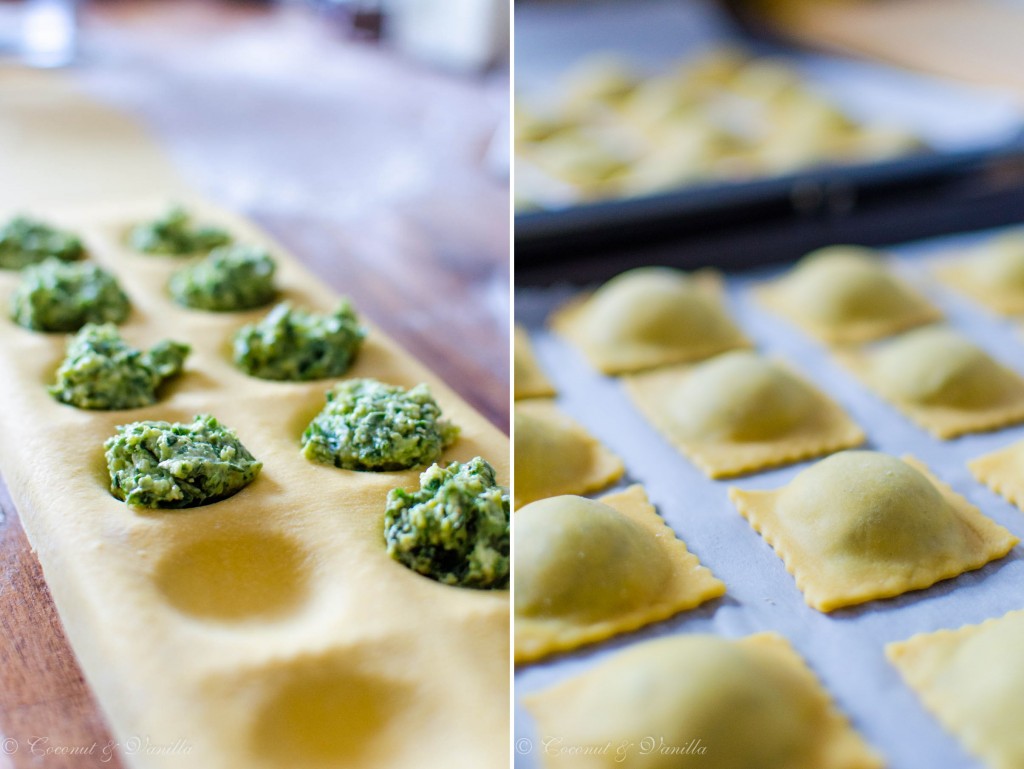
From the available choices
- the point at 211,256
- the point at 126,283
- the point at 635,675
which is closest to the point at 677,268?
the point at 211,256

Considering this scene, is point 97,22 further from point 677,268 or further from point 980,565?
point 980,565

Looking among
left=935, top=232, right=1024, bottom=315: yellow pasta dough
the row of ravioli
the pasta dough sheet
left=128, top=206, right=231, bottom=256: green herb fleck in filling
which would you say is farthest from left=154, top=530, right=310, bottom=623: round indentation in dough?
left=935, top=232, right=1024, bottom=315: yellow pasta dough

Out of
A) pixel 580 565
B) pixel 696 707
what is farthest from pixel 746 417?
pixel 696 707

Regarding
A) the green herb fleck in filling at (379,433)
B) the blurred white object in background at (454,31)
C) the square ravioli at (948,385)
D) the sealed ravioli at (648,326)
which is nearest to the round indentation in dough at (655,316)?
the sealed ravioli at (648,326)

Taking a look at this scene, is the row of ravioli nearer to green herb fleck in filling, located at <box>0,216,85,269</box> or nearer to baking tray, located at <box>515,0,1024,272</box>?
green herb fleck in filling, located at <box>0,216,85,269</box>

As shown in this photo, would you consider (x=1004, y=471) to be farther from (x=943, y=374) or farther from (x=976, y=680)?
(x=976, y=680)

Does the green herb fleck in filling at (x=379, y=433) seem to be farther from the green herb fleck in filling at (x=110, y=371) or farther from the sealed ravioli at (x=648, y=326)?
the sealed ravioli at (x=648, y=326)
